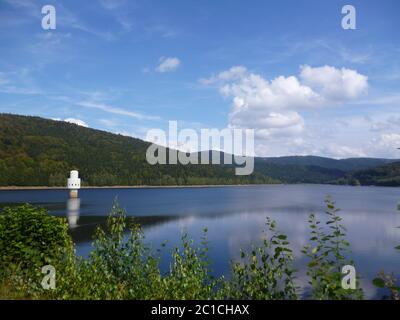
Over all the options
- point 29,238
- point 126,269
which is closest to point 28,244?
point 29,238

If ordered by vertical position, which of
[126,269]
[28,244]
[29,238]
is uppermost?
[29,238]

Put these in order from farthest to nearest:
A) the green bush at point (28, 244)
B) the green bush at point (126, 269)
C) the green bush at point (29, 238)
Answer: the green bush at point (29, 238), the green bush at point (28, 244), the green bush at point (126, 269)

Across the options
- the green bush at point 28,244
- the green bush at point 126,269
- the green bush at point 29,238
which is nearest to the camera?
the green bush at point 126,269

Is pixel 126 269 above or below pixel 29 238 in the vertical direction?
below

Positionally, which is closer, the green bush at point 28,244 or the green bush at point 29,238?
the green bush at point 28,244

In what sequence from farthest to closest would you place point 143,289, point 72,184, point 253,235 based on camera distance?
point 72,184 → point 253,235 → point 143,289

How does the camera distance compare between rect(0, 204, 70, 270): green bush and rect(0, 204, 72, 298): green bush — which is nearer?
rect(0, 204, 72, 298): green bush

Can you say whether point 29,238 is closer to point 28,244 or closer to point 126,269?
point 28,244

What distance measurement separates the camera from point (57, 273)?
955 cm

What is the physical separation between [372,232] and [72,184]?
11253 centimetres

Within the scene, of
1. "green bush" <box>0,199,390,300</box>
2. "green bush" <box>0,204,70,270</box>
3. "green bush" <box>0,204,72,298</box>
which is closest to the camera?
"green bush" <box>0,199,390,300</box>

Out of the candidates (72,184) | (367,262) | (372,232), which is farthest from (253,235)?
(72,184)

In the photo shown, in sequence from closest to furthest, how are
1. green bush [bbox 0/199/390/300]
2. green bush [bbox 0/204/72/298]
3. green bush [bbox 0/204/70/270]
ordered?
green bush [bbox 0/199/390/300] → green bush [bbox 0/204/72/298] → green bush [bbox 0/204/70/270]
